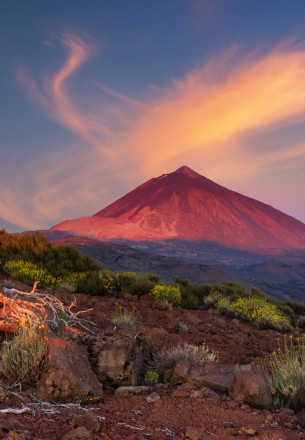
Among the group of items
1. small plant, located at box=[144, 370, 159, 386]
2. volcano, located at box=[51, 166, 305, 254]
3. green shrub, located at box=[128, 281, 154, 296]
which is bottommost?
small plant, located at box=[144, 370, 159, 386]

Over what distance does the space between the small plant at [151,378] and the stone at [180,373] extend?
0.33 m

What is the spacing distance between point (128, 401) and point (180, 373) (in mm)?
985

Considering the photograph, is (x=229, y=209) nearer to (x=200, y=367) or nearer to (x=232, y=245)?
(x=232, y=245)

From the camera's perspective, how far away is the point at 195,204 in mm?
161000

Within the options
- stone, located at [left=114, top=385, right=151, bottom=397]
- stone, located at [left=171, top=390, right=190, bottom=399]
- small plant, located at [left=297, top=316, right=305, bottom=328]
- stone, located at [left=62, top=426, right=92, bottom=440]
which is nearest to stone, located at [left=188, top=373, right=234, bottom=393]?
stone, located at [left=171, top=390, right=190, bottom=399]

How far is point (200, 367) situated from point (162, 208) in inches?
5856

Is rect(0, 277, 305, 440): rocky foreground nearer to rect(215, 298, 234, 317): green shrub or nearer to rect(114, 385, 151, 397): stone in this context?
rect(114, 385, 151, 397): stone

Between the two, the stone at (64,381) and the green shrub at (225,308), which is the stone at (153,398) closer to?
the stone at (64,381)

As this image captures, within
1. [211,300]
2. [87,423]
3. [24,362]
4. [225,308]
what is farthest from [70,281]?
[87,423]

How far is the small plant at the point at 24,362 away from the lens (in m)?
3.92

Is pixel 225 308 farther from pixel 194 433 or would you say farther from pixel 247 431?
pixel 194 433

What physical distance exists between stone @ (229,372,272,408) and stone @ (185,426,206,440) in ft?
3.29

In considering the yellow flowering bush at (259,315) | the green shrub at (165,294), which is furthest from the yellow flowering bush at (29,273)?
the yellow flowering bush at (259,315)

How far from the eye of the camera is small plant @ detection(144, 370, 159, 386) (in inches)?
197
